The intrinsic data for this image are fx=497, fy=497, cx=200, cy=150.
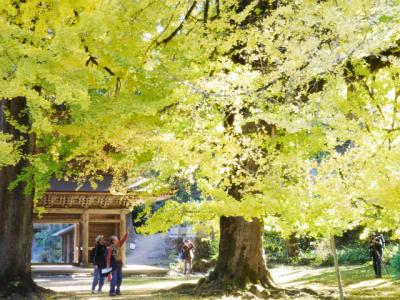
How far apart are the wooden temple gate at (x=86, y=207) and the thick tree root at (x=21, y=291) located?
9491 millimetres

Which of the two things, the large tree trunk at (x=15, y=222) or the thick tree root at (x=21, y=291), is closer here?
the thick tree root at (x=21, y=291)

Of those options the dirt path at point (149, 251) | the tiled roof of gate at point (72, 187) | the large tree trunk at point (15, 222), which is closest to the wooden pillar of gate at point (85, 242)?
the tiled roof of gate at point (72, 187)

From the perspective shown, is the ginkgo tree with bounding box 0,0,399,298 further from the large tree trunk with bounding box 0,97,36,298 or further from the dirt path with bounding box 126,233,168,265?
the dirt path with bounding box 126,233,168,265

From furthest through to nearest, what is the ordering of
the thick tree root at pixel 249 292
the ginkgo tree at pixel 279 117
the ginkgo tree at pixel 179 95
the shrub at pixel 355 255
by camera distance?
the shrub at pixel 355 255, the thick tree root at pixel 249 292, the ginkgo tree at pixel 279 117, the ginkgo tree at pixel 179 95

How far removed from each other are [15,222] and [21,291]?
1.29 metres

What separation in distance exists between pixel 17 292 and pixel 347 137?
6489 millimetres

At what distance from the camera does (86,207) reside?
68.5 ft

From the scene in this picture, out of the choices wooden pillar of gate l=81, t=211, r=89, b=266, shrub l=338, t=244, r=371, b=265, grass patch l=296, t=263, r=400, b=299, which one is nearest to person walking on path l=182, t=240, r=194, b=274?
wooden pillar of gate l=81, t=211, r=89, b=266

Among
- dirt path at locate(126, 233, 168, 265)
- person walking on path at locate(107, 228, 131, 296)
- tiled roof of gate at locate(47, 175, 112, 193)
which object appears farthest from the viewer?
dirt path at locate(126, 233, 168, 265)

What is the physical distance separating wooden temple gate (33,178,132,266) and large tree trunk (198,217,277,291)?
878 cm

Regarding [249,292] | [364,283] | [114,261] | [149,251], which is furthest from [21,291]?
[149,251]

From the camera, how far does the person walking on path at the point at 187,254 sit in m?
19.8

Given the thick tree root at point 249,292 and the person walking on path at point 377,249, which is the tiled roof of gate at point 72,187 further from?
the person walking on path at point 377,249

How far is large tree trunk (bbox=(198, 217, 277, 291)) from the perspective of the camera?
1127cm
